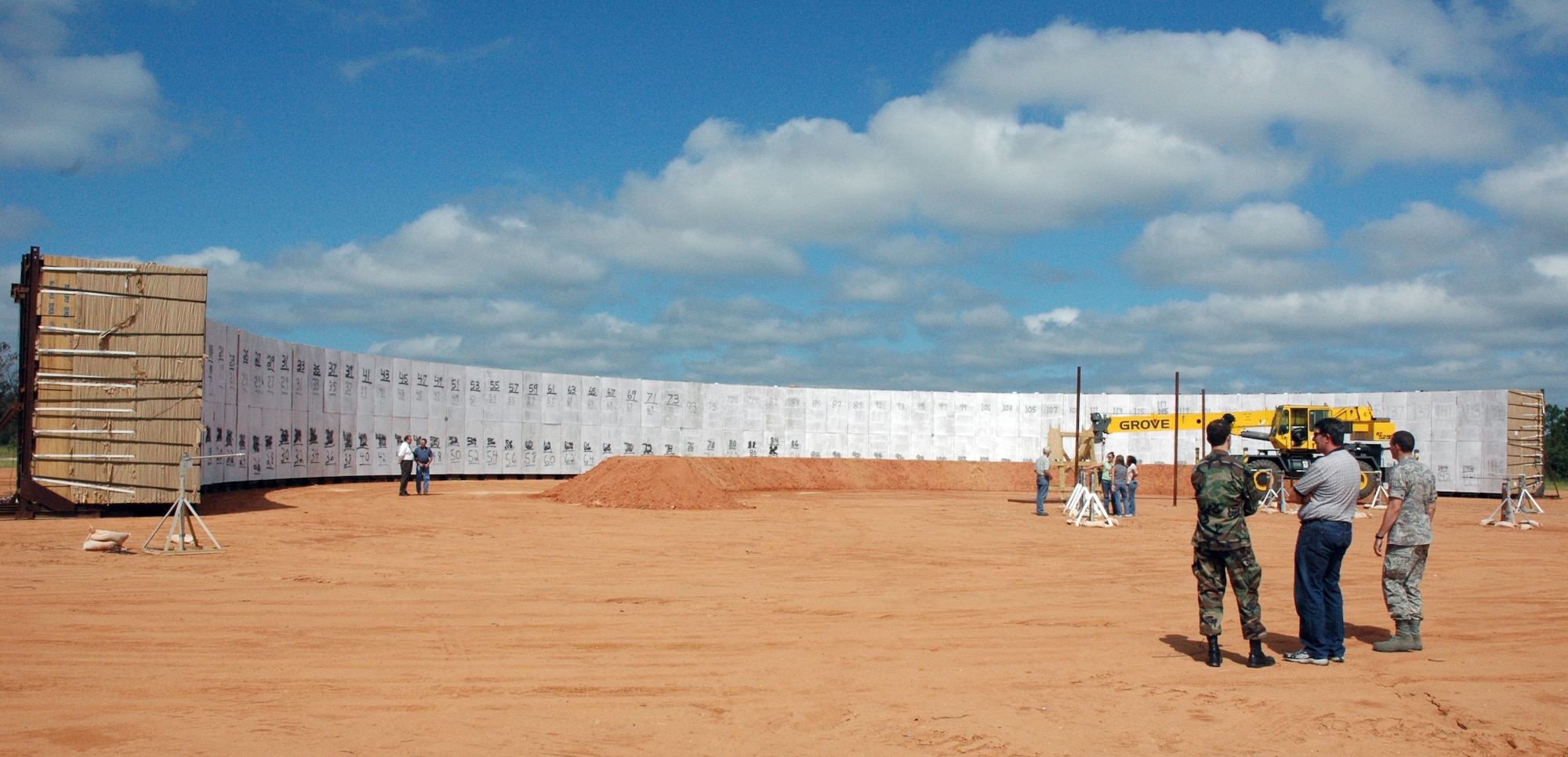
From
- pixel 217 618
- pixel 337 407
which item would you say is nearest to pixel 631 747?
pixel 217 618

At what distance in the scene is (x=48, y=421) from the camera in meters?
17.2

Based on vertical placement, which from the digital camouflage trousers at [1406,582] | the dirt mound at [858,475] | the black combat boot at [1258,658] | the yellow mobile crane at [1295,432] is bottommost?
the dirt mound at [858,475]

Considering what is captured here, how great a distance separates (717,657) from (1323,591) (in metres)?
4.40

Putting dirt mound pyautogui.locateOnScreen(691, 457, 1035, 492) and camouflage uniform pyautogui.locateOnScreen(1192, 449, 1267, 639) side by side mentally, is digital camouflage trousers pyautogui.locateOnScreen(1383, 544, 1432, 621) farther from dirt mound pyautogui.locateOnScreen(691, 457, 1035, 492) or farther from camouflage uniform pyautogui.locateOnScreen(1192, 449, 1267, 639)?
dirt mound pyautogui.locateOnScreen(691, 457, 1035, 492)

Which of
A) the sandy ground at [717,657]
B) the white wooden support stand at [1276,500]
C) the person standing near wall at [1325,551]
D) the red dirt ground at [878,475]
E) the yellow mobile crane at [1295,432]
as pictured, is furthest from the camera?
the red dirt ground at [878,475]

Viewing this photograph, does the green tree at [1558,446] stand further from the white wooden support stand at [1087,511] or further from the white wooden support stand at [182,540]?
the white wooden support stand at [182,540]

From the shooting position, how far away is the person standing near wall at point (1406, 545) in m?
7.69

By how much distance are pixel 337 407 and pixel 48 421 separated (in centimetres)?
1351

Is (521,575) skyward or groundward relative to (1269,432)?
groundward

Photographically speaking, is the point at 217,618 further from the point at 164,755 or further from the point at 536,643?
the point at 164,755

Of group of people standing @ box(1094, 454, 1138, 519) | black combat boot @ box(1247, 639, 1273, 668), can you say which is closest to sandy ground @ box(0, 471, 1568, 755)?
black combat boot @ box(1247, 639, 1273, 668)

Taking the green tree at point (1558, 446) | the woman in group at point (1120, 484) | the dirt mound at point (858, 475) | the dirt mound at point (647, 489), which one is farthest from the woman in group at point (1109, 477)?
the green tree at point (1558, 446)

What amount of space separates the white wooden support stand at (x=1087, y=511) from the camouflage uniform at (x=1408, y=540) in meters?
13.0

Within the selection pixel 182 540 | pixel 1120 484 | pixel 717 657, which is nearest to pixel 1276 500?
pixel 1120 484
